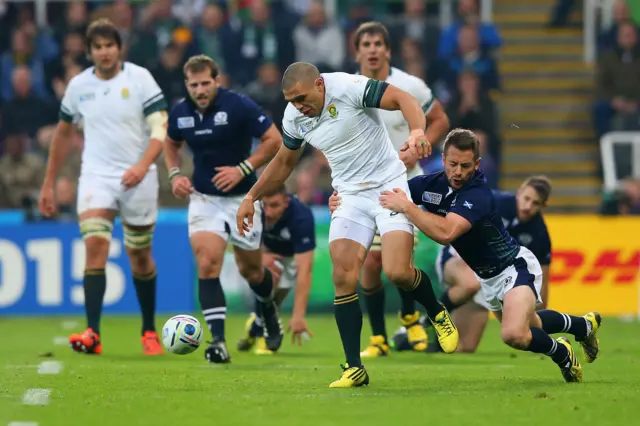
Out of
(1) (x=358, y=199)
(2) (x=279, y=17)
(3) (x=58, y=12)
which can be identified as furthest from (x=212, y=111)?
(3) (x=58, y=12)

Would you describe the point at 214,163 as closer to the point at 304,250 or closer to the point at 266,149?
the point at 266,149

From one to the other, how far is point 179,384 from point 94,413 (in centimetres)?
150

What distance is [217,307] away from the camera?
10.3 meters

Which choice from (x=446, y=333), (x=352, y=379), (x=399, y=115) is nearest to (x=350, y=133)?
(x=446, y=333)

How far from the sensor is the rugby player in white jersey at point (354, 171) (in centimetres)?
845

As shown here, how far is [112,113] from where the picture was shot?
11305 mm

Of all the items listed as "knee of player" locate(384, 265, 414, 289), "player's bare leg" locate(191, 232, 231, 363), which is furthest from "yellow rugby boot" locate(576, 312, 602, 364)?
"player's bare leg" locate(191, 232, 231, 363)

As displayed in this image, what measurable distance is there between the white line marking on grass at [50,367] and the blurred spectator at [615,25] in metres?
12.6

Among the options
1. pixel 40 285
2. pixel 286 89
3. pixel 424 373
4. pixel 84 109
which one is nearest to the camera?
pixel 286 89

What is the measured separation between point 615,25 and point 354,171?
12704mm

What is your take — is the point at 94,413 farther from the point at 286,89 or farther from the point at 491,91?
the point at 491,91

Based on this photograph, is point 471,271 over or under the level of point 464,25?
under

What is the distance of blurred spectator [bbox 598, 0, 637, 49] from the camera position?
20.5 meters

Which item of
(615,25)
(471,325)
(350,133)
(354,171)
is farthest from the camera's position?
(615,25)
